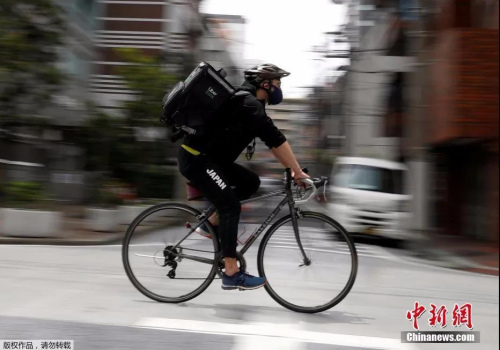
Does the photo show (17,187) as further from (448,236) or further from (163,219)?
(448,236)

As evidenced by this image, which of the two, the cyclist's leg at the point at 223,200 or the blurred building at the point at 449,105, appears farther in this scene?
the blurred building at the point at 449,105

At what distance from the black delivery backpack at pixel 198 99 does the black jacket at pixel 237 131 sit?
4.2 inches

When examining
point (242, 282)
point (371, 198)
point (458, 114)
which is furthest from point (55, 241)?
point (458, 114)

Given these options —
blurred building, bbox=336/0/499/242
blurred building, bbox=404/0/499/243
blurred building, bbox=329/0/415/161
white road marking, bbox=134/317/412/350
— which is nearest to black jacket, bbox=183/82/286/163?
white road marking, bbox=134/317/412/350

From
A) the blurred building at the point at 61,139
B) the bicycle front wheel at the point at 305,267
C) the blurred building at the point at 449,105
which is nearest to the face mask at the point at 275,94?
the bicycle front wheel at the point at 305,267

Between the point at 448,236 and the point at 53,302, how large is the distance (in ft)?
51.3

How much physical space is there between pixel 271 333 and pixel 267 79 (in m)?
1.90

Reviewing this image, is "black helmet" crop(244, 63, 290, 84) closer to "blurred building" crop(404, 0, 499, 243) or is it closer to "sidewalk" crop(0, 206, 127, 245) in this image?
"sidewalk" crop(0, 206, 127, 245)

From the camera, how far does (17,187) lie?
10.1 metres

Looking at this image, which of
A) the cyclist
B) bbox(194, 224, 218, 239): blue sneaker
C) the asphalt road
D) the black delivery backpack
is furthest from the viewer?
bbox(194, 224, 218, 239): blue sneaker

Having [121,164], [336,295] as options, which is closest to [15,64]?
[121,164]

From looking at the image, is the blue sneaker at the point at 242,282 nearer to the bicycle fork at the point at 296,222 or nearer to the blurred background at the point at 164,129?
the bicycle fork at the point at 296,222

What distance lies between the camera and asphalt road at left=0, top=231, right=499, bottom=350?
4.18 m

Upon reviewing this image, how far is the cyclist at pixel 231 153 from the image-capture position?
4.77 m
